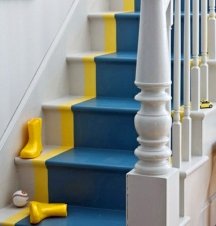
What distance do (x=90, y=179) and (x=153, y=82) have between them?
816mm

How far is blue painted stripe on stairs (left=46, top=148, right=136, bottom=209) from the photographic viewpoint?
102 inches

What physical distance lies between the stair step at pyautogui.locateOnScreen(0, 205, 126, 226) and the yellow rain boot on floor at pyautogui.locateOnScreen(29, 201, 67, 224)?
19 millimetres

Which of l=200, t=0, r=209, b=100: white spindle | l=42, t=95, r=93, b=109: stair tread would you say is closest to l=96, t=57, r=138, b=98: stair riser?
l=42, t=95, r=93, b=109: stair tread

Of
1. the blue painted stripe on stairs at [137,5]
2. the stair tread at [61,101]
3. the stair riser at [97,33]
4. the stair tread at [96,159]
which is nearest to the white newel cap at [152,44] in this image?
the stair tread at [96,159]

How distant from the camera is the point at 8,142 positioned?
269 centimetres

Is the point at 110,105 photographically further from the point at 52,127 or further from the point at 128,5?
the point at 128,5

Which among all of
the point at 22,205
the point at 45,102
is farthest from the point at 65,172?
the point at 45,102

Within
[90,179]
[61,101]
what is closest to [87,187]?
[90,179]

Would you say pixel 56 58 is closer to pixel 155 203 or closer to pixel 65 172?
pixel 65 172

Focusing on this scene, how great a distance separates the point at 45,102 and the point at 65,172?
1.43ft

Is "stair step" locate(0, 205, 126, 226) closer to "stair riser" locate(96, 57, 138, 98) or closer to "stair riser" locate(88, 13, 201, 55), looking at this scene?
"stair riser" locate(96, 57, 138, 98)

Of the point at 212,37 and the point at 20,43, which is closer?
the point at 20,43

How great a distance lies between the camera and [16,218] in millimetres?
2494

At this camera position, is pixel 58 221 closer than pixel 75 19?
Yes
